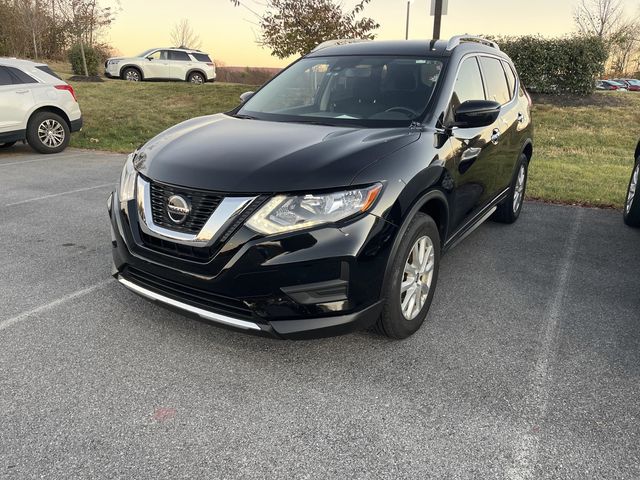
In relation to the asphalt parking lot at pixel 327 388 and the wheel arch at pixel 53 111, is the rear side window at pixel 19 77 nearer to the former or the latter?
the wheel arch at pixel 53 111

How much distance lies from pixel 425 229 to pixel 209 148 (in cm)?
136

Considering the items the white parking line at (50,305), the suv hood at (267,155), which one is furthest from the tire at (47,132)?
the suv hood at (267,155)

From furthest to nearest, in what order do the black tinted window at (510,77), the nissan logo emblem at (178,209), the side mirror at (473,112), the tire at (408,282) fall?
the black tinted window at (510,77)
the side mirror at (473,112)
the tire at (408,282)
the nissan logo emblem at (178,209)

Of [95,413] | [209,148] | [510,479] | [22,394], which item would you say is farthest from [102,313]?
[510,479]

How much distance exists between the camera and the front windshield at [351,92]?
3600 mm

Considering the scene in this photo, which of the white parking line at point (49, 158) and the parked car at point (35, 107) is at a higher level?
the parked car at point (35, 107)

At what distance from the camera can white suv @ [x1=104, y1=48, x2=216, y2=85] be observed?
22.8 metres

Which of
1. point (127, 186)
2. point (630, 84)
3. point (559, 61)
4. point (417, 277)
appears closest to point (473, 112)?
point (417, 277)

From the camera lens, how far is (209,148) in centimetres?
304

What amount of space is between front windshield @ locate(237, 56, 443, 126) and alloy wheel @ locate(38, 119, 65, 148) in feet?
24.3

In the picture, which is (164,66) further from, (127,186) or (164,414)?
(164,414)

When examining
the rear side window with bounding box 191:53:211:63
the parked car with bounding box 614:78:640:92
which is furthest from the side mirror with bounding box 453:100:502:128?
the parked car with bounding box 614:78:640:92

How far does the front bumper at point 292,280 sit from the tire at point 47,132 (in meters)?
8.62

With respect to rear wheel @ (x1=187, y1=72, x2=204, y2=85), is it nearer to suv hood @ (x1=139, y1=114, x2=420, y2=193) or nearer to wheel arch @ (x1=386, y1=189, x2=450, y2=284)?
suv hood @ (x1=139, y1=114, x2=420, y2=193)
